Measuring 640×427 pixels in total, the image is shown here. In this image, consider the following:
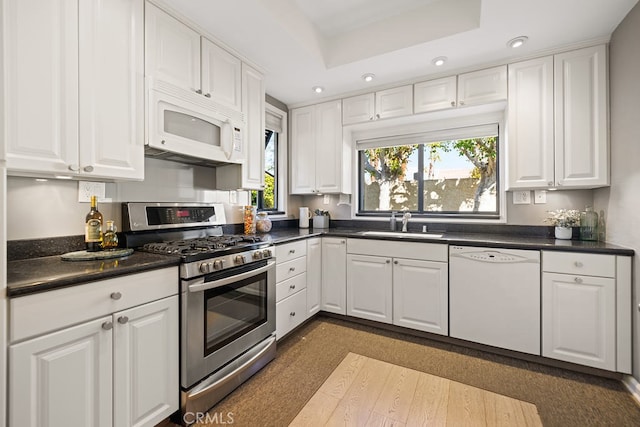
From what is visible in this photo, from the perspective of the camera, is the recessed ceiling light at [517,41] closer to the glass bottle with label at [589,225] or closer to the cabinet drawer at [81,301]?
the glass bottle with label at [589,225]

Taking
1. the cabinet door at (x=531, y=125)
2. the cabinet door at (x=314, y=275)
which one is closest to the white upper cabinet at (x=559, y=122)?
the cabinet door at (x=531, y=125)

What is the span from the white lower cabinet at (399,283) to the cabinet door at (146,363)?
66.8 inches

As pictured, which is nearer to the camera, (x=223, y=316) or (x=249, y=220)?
(x=223, y=316)

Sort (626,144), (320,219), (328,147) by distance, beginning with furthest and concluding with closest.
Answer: (320,219)
(328,147)
(626,144)

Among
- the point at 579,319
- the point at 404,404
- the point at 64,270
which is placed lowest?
the point at 404,404

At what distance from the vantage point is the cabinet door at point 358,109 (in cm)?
303

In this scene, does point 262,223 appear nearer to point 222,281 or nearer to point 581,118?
point 222,281

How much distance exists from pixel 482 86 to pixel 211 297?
2816 mm

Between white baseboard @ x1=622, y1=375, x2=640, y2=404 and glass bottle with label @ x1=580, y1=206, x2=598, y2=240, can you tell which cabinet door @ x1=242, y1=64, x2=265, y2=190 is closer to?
glass bottle with label @ x1=580, y1=206, x2=598, y2=240

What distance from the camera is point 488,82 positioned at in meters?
2.48

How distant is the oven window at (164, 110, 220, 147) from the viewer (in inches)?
71.1

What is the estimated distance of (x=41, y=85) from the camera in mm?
1271

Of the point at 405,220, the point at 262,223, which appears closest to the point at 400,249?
the point at 405,220

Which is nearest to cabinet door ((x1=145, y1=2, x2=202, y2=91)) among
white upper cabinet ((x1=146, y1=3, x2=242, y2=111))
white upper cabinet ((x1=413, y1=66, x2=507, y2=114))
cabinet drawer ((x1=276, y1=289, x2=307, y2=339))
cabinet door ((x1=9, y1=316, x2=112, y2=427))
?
white upper cabinet ((x1=146, y1=3, x2=242, y2=111))
